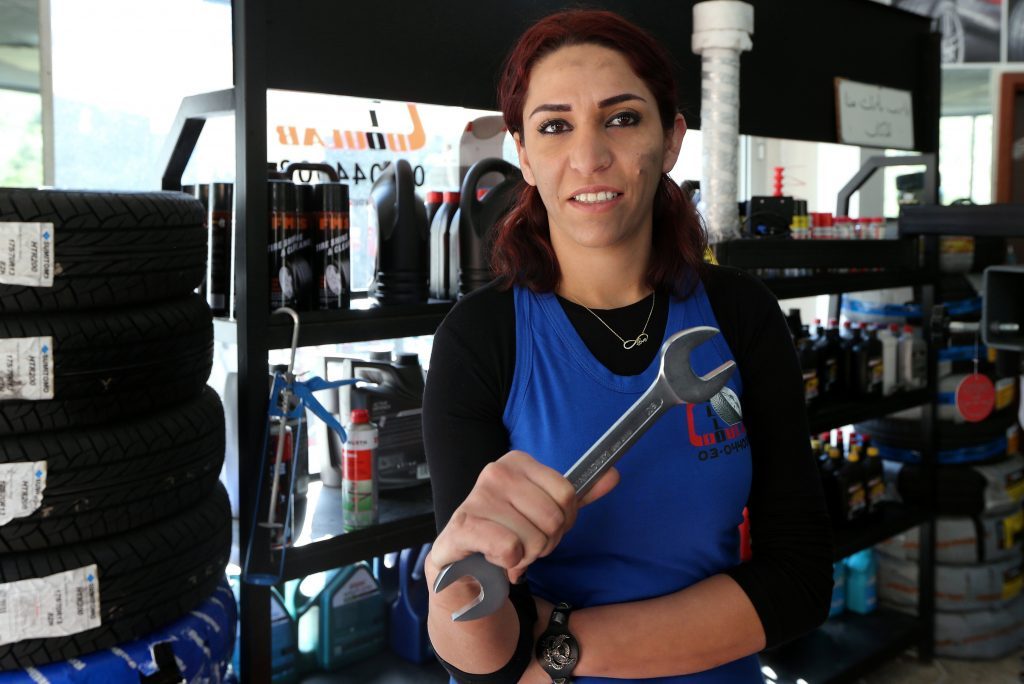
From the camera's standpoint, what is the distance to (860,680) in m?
3.55

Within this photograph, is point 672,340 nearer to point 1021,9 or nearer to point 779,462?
point 779,462

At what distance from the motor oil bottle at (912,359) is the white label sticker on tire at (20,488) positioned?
9.71 ft

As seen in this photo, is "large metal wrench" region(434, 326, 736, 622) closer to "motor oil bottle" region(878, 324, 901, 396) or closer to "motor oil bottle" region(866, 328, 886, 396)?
"motor oil bottle" region(866, 328, 886, 396)

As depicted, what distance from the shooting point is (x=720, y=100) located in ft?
8.77

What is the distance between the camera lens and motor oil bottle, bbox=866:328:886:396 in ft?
10.9

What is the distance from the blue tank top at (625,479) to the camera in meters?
1.20

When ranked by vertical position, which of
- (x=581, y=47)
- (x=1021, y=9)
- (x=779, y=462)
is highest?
(x=1021, y=9)

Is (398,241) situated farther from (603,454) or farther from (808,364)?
(808,364)

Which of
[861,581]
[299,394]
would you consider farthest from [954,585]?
[299,394]

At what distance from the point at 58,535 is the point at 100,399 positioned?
23 centimetres

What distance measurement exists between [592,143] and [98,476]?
983 mm

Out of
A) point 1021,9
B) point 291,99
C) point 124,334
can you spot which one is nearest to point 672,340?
point 124,334

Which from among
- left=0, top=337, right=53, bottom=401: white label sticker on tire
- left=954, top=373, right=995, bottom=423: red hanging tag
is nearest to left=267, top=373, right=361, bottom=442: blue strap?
left=0, top=337, right=53, bottom=401: white label sticker on tire

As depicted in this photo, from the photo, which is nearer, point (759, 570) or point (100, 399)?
point (759, 570)
